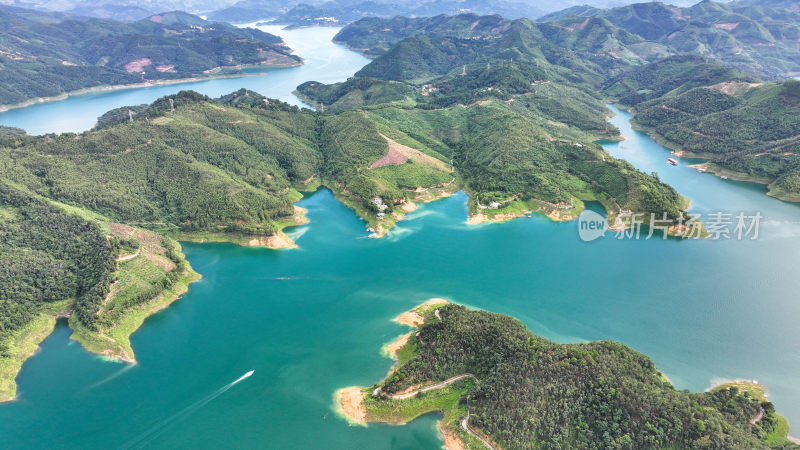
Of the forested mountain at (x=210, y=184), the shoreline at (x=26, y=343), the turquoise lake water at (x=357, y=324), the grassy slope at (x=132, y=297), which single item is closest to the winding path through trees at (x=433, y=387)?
the turquoise lake water at (x=357, y=324)

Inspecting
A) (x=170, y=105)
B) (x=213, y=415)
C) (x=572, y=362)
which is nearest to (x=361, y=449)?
(x=213, y=415)

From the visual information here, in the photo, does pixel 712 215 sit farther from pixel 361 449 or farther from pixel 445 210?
pixel 361 449

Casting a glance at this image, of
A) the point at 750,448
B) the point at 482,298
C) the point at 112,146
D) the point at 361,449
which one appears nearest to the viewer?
the point at 750,448

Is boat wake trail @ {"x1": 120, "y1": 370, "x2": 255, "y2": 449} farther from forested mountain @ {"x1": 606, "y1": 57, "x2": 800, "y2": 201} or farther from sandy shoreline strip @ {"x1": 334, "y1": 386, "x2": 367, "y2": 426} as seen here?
forested mountain @ {"x1": 606, "y1": 57, "x2": 800, "y2": 201}

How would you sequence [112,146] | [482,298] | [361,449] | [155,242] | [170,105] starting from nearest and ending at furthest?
1. [361,449]
2. [482,298]
3. [155,242]
4. [112,146]
5. [170,105]

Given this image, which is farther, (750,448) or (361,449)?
(361,449)

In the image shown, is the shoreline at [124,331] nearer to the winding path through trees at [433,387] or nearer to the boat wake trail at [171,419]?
the boat wake trail at [171,419]

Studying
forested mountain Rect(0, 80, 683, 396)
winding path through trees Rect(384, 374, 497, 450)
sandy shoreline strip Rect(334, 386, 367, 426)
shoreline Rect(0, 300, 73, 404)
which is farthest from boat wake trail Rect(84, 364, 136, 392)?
winding path through trees Rect(384, 374, 497, 450)
